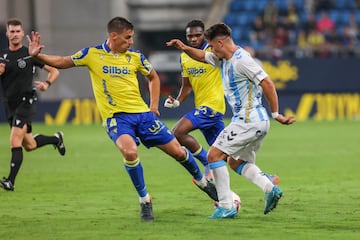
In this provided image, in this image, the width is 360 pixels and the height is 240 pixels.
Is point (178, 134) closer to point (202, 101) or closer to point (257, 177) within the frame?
point (202, 101)

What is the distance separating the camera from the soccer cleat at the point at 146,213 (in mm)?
9677

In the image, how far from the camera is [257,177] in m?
9.91

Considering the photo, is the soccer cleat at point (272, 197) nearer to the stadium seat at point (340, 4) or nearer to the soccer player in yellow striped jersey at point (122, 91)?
the soccer player in yellow striped jersey at point (122, 91)

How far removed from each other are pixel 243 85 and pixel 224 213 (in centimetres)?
138

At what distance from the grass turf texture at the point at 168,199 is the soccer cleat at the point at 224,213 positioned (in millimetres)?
110

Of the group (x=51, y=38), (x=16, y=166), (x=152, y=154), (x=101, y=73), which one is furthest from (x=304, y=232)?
(x=51, y=38)

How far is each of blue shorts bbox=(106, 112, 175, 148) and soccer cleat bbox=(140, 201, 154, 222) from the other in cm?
69

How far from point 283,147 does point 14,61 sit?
331 inches

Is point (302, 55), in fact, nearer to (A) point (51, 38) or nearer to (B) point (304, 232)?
(A) point (51, 38)

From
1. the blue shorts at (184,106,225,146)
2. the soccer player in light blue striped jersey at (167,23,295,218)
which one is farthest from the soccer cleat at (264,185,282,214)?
the blue shorts at (184,106,225,146)

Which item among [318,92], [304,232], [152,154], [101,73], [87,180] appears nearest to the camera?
[304,232]

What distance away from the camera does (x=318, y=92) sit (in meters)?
30.1

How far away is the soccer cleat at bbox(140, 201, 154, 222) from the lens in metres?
9.68

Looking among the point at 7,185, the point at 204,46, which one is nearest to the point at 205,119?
the point at 204,46
